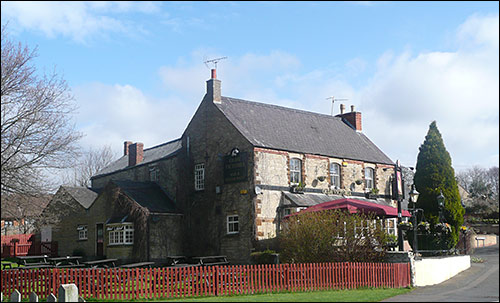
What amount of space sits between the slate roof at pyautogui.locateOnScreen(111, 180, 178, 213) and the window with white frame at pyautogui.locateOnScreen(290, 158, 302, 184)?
7268 mm

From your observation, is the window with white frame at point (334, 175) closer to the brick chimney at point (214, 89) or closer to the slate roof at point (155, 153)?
the brick chimney at point (214, 89)

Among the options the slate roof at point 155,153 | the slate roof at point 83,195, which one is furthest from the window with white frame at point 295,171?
the slate roof at point 83,195

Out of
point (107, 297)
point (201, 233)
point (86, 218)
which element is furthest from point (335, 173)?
point (107, 297)

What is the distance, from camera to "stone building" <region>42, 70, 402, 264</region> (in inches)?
1133

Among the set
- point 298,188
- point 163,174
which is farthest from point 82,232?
point 298,188

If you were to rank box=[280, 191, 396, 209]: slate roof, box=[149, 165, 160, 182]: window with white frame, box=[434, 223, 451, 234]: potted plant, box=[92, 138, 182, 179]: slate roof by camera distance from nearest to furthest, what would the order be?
box=[434, 223, 451, 234]: potted plant, box=[280, 191, 396, 209]: slate roof, box=[149, 165, 160, 182]: window with white frame, box=[92, 138, 182, 179]: slate roof

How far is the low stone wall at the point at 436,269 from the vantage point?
21.2m

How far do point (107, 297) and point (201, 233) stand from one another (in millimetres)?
14970

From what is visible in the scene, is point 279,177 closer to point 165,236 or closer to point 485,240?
point 165,236

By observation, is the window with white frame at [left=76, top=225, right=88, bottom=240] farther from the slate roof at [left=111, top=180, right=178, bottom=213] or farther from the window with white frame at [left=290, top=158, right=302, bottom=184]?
the window with white frame at [left=290, top=158, right=302, bottom=184]

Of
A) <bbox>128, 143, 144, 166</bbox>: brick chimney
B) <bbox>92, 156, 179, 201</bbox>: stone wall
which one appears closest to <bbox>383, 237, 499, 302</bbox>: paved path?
<bbox>92, 156, 179, 201</bbox>: stone wall

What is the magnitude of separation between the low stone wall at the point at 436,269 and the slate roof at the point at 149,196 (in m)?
15.4

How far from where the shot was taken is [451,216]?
27.1 m

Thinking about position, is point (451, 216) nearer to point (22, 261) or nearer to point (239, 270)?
point (239, 270)
